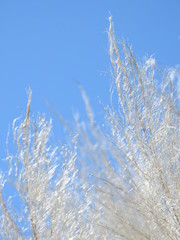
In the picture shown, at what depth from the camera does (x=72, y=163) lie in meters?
3.15

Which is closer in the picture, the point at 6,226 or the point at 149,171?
the point at 6,226

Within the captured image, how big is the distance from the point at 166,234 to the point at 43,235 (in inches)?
40.8

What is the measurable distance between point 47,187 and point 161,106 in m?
→ 1.24

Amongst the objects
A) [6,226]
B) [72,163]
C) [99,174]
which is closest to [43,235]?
[6,226]

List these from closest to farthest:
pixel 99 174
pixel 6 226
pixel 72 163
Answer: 1. pixel 6 226
2. pixel 72 163
3. pixel 99 174

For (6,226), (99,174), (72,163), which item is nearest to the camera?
(6,226)

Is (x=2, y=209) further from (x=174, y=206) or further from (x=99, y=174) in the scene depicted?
(x=174, y=206)

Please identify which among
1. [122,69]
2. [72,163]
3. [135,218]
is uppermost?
[122,69]

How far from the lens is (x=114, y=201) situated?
3674 mm

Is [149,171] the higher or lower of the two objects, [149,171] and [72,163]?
the lower

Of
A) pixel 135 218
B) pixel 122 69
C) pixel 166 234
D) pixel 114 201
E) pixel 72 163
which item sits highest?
pixel 122 69

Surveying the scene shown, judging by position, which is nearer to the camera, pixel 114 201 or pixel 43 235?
pixel 43 235

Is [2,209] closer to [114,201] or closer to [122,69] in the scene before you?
[114,201]

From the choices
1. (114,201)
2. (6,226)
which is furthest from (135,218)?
(6,226)
